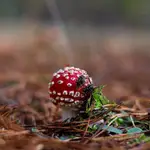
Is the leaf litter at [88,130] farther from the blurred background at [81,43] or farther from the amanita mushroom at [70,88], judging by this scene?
the blurred background at [81,43]

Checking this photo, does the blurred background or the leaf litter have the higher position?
the blurred background

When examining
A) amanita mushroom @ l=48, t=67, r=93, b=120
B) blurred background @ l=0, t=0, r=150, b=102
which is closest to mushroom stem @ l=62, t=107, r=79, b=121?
amanita mushroom @ l=48, t=67, r=93, b=120

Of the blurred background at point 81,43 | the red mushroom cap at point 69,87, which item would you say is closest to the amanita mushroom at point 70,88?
the red mushroom cap at point 69,87

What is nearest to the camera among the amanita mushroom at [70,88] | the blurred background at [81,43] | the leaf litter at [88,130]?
the leaf litter at [88,130]

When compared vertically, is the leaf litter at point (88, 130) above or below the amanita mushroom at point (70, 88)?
below

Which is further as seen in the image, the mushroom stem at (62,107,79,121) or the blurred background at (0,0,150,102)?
the blurred background at (0,0,150,102)

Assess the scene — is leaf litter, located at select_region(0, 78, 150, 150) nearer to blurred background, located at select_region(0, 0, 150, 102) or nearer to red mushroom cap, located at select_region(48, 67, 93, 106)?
red mushroom cap, located at select_region(48, 67, 93, 106)

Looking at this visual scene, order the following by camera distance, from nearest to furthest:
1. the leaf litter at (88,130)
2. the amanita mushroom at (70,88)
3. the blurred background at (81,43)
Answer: the leaf litter at (88,130) → the amanita mushroom at (70,88) → the blurred background at (81,43)

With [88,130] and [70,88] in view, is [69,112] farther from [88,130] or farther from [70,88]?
[88,130]

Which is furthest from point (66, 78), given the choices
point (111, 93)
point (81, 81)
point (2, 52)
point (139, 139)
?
point (2, 52)
